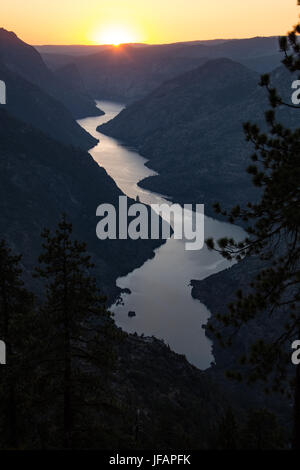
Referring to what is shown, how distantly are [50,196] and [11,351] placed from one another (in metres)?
109

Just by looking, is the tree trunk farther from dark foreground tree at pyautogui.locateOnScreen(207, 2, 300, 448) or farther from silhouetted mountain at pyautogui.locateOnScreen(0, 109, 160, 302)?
silhouetted mountain at pyautogui.locateOnScreen(0, 109, 160, 302)

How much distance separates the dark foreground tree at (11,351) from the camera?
20.7 meters

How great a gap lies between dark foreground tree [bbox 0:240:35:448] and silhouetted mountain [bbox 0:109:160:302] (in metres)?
73.3

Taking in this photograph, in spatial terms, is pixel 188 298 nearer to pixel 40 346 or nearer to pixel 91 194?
pixel 91 194

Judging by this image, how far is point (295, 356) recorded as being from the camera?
56.9 ft

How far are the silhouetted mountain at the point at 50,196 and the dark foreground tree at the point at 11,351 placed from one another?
73.3 meters

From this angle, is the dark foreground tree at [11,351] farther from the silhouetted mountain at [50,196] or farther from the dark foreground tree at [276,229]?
the silhouetted mountain at [50,196]

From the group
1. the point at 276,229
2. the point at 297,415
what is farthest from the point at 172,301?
the point at 276,229

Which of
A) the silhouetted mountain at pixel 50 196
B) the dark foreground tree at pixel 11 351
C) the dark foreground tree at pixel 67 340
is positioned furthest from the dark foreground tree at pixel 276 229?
the silhouetted mountain at pixel 50 196

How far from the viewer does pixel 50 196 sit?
423 ft

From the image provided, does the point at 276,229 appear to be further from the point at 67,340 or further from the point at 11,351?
the point at 11,351

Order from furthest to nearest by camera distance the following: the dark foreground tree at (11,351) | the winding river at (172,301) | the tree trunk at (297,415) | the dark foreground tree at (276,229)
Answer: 1. the winding river at (172,301)
2. the dark foreground tree at (11,351)
3. the tree trunk at (297,415)
4. the dark foreground tree at (276,229)

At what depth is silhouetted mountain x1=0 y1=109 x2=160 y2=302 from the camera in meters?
111
